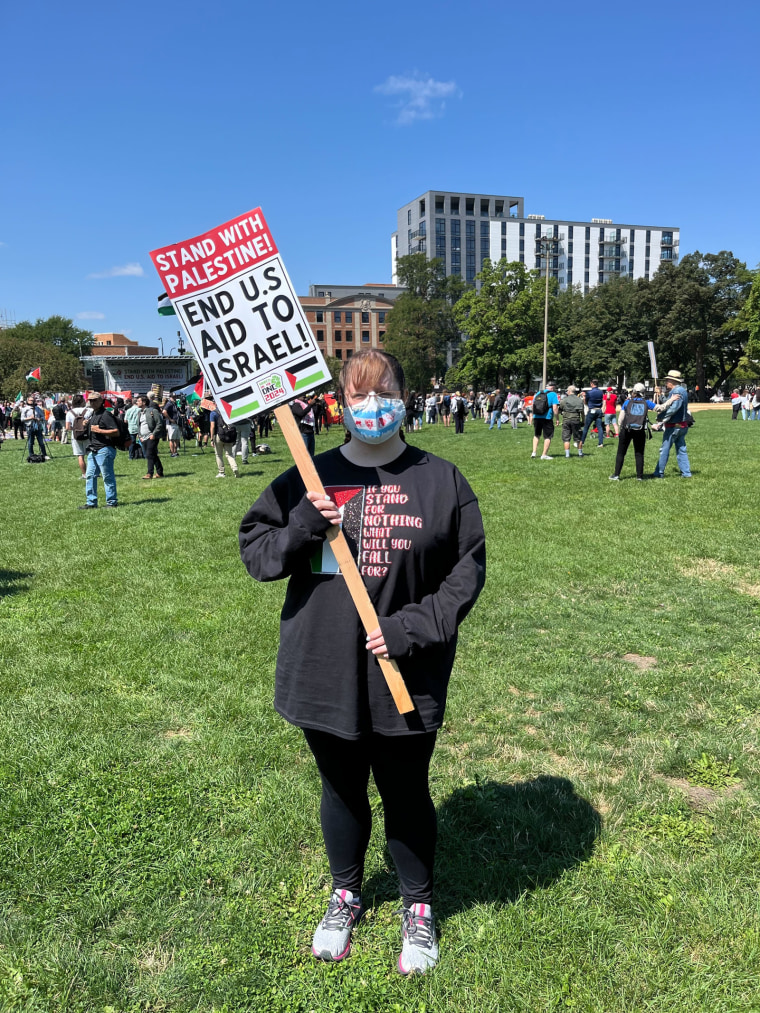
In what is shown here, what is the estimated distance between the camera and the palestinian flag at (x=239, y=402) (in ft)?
8.14

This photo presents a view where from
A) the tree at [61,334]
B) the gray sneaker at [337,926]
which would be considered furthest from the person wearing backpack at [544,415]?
the tree at [61,334]

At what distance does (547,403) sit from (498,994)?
51.6 feet

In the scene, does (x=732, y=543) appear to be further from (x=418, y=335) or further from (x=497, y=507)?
(x=418, y=335)

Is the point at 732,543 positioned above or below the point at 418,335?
below

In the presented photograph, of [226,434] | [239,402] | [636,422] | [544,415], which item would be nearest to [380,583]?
[239,402]

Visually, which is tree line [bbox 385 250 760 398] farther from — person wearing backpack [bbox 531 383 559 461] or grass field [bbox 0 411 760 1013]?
grass field [bbox 0 411 760 1013]

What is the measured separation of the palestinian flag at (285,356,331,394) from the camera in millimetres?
2494

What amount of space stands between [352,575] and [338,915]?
1391 millimetres

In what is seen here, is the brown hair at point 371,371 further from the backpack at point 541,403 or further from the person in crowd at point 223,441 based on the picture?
the backpack at point 541,403

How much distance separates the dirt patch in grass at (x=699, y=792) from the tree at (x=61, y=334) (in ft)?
418

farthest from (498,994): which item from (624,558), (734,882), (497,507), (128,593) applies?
(497,507)

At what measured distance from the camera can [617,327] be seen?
70938mm

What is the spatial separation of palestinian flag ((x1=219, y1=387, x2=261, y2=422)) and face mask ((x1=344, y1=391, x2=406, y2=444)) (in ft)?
1.21

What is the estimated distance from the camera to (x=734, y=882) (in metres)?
2.86
